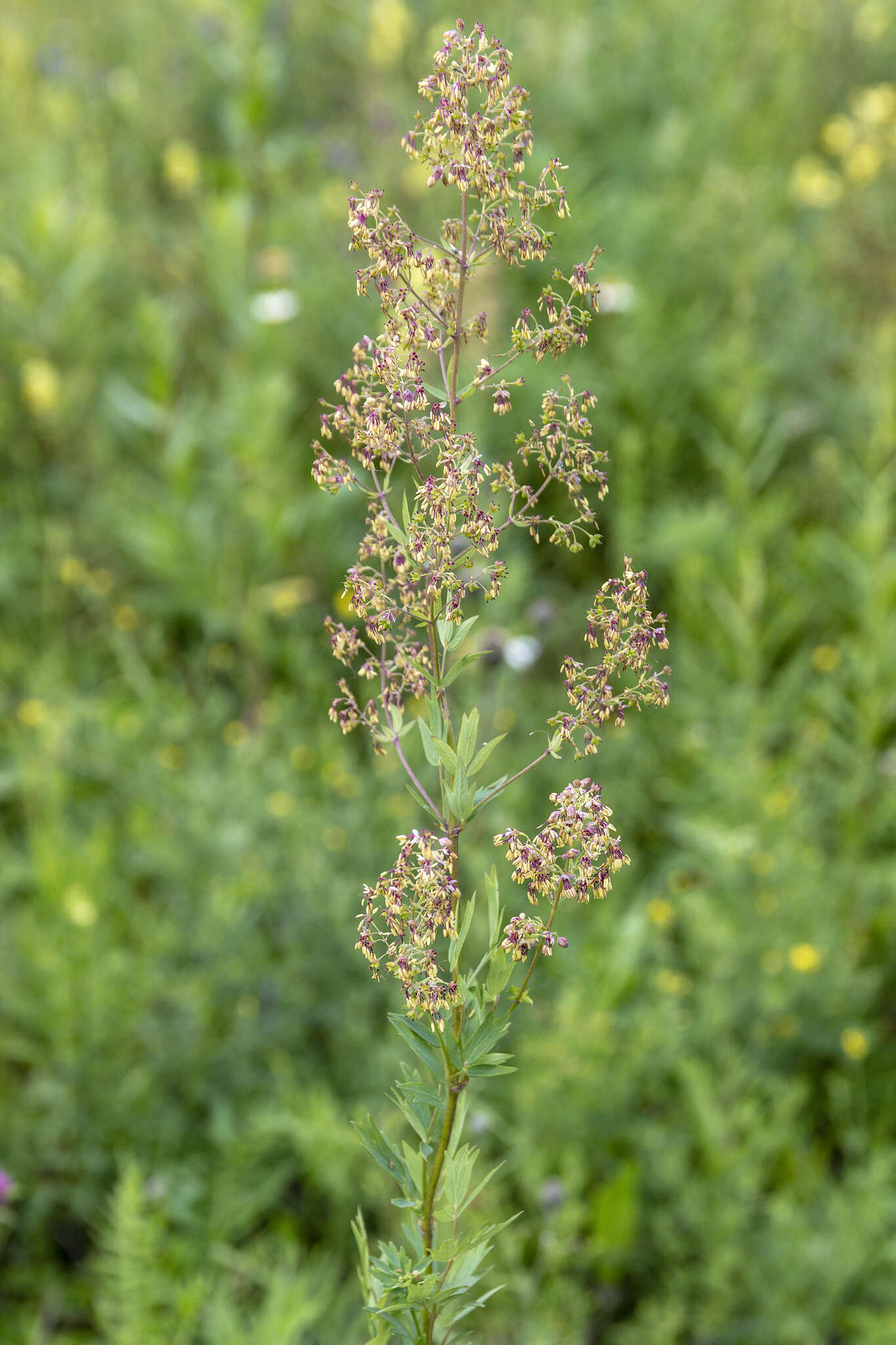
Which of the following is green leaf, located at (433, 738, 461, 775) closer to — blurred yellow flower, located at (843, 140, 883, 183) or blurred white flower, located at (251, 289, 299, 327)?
blurred white flower, located at (251, 289, 299, 327)

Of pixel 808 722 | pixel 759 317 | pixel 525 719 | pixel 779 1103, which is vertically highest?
pixel 759 317

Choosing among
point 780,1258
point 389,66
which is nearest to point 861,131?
point 389,66

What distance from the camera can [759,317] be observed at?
13.9 ft

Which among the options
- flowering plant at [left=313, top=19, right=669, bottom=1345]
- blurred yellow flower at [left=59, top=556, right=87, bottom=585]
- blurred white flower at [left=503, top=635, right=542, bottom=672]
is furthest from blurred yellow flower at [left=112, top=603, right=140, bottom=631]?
flowering plant at [left=313, top=19, right=669, bottom=1345]

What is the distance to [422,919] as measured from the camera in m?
0.92

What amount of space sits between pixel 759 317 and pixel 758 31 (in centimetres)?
215

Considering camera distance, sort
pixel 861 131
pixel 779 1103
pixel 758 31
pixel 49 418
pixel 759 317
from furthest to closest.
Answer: pixel 758 31 < pixel 861 131 < pixel 759 317 < pixel 49 418 < pixel 779 1103

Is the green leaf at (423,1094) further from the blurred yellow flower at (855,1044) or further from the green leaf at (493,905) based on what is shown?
the blurred yellow flower at (855,1044)

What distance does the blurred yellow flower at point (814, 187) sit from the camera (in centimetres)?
461

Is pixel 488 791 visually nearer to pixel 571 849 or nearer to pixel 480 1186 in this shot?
pixel 571 849

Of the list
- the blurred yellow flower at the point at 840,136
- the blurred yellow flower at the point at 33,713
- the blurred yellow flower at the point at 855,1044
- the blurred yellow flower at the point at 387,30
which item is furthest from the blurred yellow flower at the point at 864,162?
the blurred yellow flower at the point at 33,713

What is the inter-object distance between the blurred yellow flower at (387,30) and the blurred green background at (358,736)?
37 millimetres

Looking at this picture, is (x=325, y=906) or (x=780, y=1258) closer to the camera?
(x=780, y=1258)

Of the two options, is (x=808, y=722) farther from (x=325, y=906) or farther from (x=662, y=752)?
(x=325, y=906)
